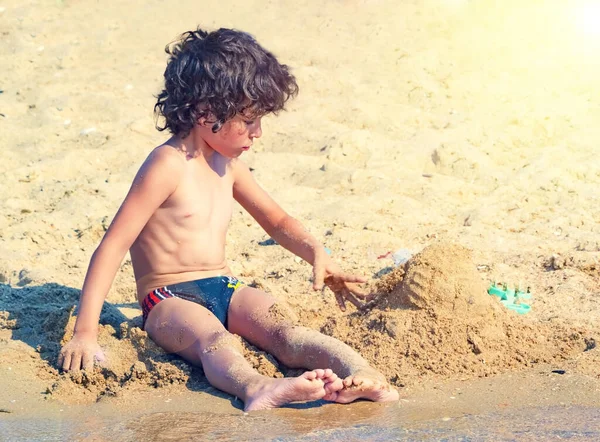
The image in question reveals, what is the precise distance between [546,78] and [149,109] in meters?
2.92

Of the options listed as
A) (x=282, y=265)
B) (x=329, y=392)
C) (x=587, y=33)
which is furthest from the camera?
(x=587, y=33)

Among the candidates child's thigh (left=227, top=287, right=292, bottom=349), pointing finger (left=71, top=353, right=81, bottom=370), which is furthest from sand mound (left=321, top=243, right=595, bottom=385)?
pointing finger (left=71, top=353, right=81, bottom=370)

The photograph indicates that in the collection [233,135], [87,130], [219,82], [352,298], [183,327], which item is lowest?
[183,327]

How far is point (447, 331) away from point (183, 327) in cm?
95

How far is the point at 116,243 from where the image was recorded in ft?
10.5

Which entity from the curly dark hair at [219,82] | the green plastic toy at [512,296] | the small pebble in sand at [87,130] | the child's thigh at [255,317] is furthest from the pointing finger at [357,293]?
the small pebble in sand at [87,130]

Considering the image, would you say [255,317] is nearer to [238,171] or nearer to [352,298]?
[352,298]

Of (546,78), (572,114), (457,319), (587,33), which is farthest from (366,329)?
(587,33)

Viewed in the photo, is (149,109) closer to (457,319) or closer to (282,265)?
(282,265)

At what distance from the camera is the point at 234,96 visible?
11.1 ft

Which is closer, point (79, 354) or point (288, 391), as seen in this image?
point (288, 391)

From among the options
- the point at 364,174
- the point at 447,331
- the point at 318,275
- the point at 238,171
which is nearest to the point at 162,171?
the point at 238,171

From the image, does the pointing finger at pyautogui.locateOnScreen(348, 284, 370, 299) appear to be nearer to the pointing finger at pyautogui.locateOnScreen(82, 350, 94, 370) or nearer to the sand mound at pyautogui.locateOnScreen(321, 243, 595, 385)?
the sand mound at pyautogui.locateOnScreen(321, 243, 595, 385)

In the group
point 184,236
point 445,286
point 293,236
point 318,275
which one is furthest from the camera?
point 293,236
